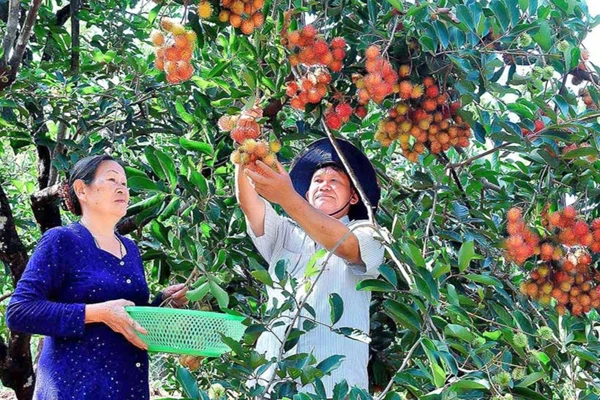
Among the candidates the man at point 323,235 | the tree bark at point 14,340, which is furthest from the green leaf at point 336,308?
the tree bark at point 14,340

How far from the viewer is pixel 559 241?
1943 mm

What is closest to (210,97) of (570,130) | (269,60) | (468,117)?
(269,60)

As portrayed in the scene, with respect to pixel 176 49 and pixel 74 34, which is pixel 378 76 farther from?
pixel 74 34

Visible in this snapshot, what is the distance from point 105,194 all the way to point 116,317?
14.0 inches

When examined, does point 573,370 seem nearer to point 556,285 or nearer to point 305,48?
point 556,285

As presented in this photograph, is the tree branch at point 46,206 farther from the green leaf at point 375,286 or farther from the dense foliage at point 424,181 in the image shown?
the green leaf at point 375,286

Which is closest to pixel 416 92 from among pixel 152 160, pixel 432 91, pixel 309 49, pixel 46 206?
pixel 432 91

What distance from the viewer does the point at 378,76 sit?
1750 millimetres

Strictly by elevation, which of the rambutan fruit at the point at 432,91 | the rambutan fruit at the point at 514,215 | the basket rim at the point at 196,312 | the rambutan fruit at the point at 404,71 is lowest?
the rambutan fruit at the point at 514,215

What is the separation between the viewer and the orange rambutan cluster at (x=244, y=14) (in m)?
1.67

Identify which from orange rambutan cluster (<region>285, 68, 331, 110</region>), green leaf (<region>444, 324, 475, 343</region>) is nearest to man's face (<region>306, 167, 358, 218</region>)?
orange rambutan cluster (<region>285, 68, 331, 110</region>)

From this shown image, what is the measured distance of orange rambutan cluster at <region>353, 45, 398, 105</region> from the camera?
5.74ft

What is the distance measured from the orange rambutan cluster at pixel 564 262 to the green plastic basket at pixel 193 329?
714 mm

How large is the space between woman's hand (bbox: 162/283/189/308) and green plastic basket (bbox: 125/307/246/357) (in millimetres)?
221
